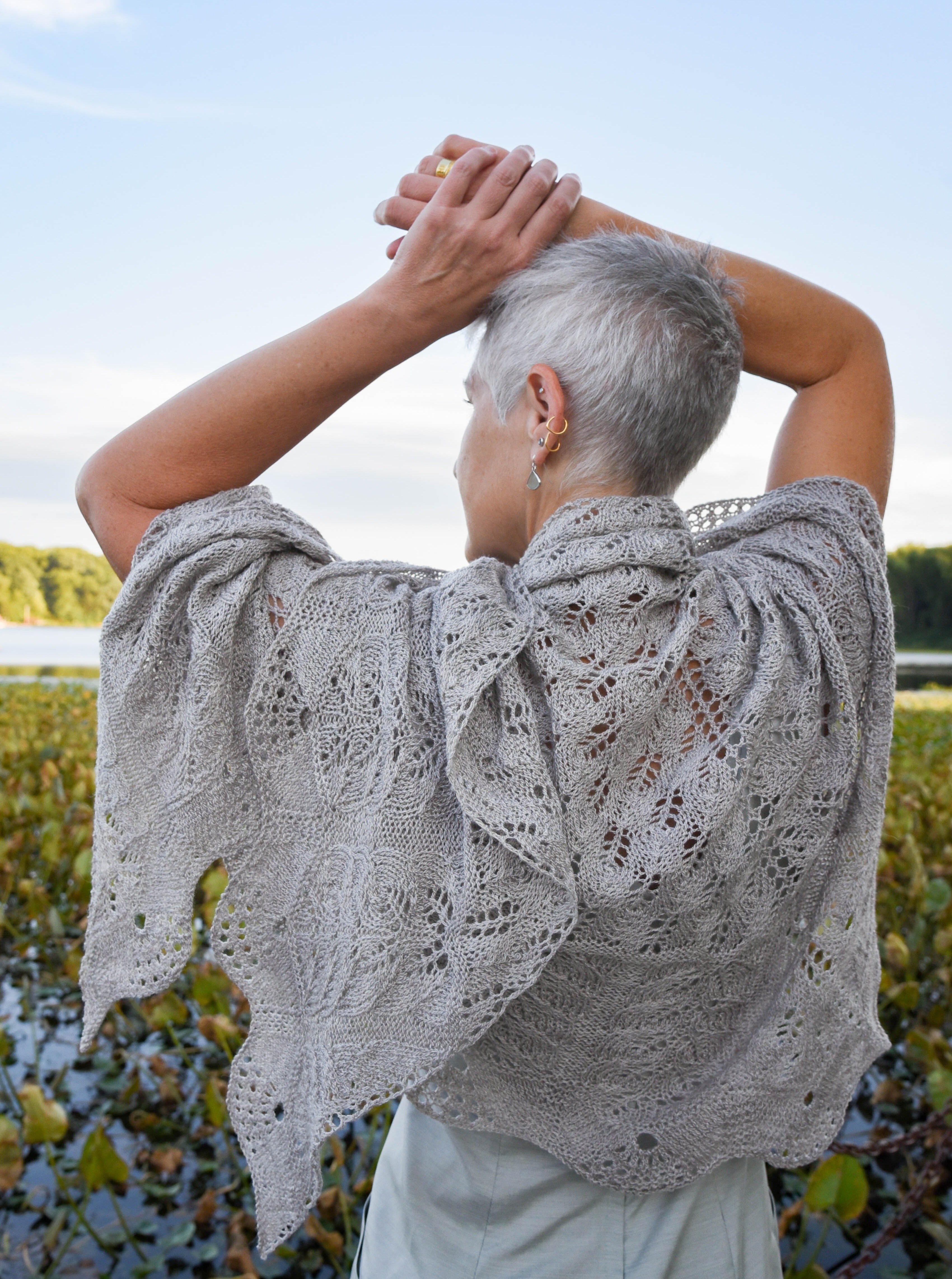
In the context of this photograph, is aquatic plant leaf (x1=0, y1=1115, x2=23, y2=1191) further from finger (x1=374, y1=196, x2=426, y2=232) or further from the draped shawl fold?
finger (x1=374, y1=196, x2=426, y2=232)

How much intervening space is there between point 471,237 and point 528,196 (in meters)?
0.10

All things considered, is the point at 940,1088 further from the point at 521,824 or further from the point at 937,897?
the point at 521,824

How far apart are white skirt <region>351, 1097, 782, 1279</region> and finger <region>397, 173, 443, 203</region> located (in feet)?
3.61

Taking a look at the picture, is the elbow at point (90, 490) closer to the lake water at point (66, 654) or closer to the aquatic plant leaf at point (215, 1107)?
the aquatic plant leaf at point (215, 1107)

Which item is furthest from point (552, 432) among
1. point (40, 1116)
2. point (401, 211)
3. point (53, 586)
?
point (53, 586)

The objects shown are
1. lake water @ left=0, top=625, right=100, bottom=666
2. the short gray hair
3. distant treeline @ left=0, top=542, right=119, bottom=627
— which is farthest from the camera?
distant treeline @ left=0, top=542, right=119, bottom=627

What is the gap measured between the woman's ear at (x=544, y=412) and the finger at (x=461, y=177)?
0.23 metres

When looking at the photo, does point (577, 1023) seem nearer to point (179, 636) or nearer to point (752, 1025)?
point (752, 1025)

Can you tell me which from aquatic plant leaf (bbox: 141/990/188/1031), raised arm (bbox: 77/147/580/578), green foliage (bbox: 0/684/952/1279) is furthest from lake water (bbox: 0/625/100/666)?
raised arm (bbox: 77/147/580/578)

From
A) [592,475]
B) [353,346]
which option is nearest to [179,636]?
[353,346]

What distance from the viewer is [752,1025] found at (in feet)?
3.65

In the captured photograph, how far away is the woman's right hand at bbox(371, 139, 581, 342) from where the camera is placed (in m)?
1.09

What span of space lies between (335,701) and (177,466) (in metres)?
0.37

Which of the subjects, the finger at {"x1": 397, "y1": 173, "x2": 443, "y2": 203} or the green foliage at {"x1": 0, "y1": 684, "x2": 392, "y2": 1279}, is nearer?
the finger at {"x1": 397, "y1": 173, "x2": 443, "y2": 203}
